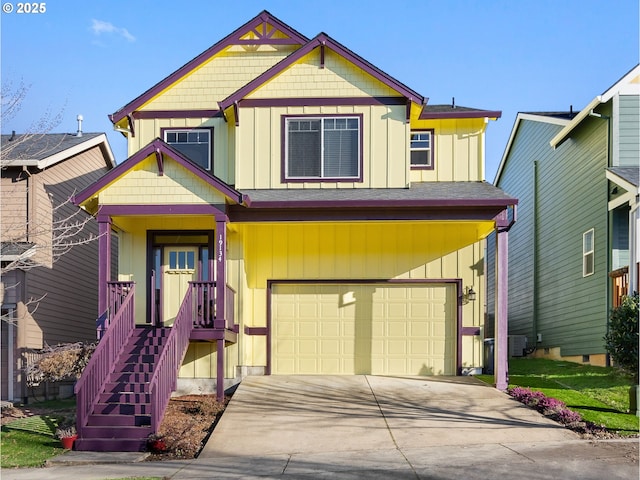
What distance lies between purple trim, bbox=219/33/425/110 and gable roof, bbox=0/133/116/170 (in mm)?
3865

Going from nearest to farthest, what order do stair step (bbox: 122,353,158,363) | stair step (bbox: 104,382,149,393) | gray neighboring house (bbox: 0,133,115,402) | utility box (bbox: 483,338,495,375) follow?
stair step (bbox: 104,382,149,393)
stair step (bbox: 122,353,158,363)
gray neighboring house (bbox: 0,133,115,402)
utility box (bbox: 483,338,495,375)

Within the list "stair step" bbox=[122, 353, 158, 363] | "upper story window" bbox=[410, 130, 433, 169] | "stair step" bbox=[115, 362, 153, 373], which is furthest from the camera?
"upper story window" bbox=[410, 130, 433, 169]

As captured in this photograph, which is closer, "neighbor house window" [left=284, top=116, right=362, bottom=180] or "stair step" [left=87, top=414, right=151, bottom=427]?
"stair step" [left=87, top=414, right=151, bottom=427]

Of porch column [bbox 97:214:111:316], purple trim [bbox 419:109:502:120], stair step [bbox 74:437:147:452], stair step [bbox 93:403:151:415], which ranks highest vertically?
purple trim [bbox 419:109:502:120]

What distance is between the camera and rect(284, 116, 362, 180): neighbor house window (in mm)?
15648

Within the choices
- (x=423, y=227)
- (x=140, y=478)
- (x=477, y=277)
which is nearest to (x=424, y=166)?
(x=423, y=227)

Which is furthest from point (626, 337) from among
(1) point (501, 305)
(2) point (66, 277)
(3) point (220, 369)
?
(2) point (66, 277)

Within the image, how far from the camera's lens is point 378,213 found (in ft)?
48.1

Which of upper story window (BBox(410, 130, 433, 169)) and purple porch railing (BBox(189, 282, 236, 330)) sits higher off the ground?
upper story window (BBox(410, 130, 433, 169))

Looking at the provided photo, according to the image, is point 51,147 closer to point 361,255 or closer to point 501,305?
point 361,255

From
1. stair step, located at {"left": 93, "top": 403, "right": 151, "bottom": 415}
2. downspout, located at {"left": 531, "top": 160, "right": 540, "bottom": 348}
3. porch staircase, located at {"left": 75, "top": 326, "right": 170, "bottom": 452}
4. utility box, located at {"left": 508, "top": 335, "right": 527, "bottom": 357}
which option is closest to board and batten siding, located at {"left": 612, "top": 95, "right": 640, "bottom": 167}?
downspout, located at {"left": 531, "top": 160, "right": 540, "bottom": 348}

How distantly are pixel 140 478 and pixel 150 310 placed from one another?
7002 mm

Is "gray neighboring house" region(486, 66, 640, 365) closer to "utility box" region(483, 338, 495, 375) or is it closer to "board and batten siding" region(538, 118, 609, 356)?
"board and batten siding" region(538, 118, 609, 356)

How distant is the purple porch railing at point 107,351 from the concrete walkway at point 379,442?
33.5 inches
